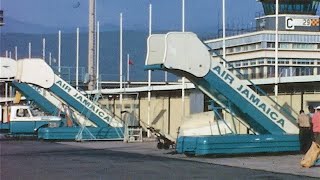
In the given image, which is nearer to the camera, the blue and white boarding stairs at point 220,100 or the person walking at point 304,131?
the blue and white boarding stairs at point 220,100

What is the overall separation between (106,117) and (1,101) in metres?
37.4

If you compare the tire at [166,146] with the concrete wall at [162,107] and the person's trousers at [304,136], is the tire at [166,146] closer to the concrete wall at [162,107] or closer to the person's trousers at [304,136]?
the concrete wall at [162,107]

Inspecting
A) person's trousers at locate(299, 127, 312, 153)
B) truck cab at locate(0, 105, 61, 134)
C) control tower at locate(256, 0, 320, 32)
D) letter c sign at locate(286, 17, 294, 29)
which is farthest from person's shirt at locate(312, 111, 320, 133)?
letter c sign at locate(286, 17, 294, 29)

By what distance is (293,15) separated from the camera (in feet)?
329

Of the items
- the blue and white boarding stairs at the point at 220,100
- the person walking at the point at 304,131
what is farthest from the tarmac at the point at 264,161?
the person walking at the point at 304,131

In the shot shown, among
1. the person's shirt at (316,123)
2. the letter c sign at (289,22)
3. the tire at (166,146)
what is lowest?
the tire at (166,146)

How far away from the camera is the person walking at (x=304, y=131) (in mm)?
26516

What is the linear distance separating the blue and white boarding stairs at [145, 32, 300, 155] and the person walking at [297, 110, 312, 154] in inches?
9.2

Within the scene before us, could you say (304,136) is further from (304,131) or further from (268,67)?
(268,67)

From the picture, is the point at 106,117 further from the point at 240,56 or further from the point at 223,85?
the point at 240,56

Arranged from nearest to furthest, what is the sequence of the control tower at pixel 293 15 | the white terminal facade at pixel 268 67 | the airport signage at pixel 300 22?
the white terminal facade at pixel 268 67
the control tower at pixel 293 15
the airport signage at pixel 300 22

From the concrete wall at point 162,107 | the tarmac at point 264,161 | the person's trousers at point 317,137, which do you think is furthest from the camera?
the concrete wall at point 162,107

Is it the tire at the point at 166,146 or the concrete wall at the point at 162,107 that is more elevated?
the concrete wall at the point at 162,107

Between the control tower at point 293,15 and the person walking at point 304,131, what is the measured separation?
2590 inches
